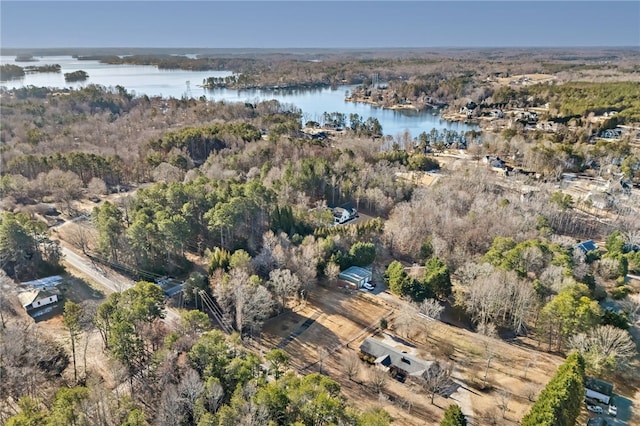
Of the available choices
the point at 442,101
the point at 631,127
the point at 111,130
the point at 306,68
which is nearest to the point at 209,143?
the point at 111,130

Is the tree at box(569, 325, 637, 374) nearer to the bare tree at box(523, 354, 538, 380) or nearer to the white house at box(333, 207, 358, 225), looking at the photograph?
the bare tree at box(523, 354, 538, 380)

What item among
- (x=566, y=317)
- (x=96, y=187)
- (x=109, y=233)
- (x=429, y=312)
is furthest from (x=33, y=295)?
(x=566, y=317)

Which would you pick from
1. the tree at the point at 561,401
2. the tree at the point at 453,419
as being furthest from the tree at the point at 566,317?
the tree at the point at 453,419

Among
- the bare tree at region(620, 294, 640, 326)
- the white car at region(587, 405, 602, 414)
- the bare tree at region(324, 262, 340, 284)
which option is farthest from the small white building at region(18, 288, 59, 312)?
the bare tree at region(620, 294, 640, 326)

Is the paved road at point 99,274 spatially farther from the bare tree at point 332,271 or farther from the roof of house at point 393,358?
the roof of house at point 393,358

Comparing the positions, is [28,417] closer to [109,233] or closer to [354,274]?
[109,233]
